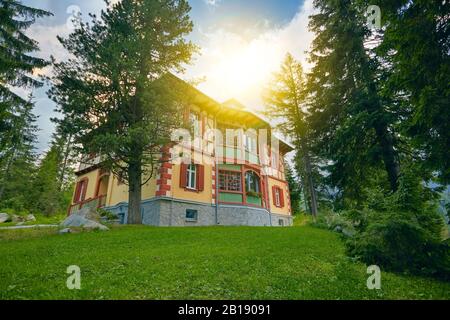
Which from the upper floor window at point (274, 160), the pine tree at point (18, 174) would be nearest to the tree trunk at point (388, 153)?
the upper floor window at point (274, 160)

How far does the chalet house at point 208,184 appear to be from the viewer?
51.0 feet

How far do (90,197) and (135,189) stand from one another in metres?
11.2

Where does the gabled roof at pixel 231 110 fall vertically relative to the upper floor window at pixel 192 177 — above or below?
above

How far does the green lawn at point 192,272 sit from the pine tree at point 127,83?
519 cm

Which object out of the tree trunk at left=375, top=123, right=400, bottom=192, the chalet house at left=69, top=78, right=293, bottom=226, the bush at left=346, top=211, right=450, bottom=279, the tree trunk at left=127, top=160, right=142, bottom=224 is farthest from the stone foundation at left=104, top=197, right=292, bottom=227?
the bush at left=346, top=211, right=450, bottom=279

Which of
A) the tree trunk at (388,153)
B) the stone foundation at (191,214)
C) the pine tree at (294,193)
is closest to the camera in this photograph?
the tree trunk at (388,153)

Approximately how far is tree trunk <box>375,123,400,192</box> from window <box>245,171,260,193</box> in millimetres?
10339

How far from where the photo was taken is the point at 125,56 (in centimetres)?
1286

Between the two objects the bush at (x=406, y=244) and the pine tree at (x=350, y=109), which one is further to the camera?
the pine tree at (x=350, y=109)

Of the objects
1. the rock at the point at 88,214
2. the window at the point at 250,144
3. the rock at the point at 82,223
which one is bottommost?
the rock at the point at 82,223

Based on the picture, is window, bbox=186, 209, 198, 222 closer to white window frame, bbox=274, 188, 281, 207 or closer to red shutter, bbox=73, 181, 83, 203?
white window frame, bbox=274, 188, 281, 207

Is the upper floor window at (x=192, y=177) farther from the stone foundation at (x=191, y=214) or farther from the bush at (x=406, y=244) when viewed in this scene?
the bush at (x=406, y=244)

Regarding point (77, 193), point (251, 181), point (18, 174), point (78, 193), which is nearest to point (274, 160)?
point (251, 181)
